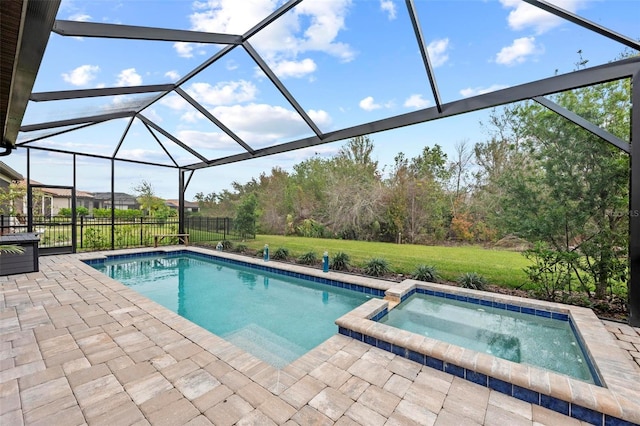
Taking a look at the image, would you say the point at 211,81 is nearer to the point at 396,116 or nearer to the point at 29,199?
the point at 396,116

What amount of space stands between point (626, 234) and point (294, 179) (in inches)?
496

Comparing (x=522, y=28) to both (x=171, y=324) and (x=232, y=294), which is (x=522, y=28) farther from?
(x=232, y=294)

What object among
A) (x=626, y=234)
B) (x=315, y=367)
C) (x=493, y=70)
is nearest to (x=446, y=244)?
(x=626, y=234)

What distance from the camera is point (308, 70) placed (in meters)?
4.93

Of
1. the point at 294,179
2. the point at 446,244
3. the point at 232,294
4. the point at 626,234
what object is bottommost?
the point at 232,294

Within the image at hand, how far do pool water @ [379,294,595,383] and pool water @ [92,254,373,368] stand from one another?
1.19m

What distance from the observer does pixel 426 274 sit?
6039mm

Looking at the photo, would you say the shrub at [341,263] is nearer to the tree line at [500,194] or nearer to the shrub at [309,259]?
the shrub at [309,259]

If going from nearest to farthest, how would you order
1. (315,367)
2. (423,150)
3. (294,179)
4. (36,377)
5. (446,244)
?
(36,377)
(315,367)
(446,244)
(423,150)
(294,179)

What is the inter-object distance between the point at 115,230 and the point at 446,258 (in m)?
11.3

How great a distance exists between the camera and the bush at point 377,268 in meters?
6.57

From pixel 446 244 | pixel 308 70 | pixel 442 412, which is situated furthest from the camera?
pixel 446 244

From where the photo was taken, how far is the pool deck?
→ 2.08m

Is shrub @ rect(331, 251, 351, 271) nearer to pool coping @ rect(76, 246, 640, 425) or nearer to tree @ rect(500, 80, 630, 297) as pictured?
pool coping @ rect(76, 246, 640, 425)
